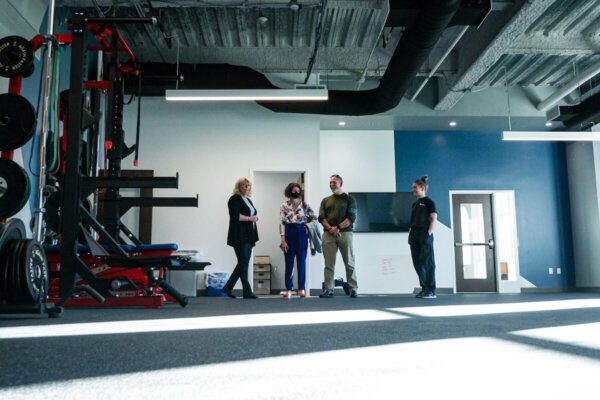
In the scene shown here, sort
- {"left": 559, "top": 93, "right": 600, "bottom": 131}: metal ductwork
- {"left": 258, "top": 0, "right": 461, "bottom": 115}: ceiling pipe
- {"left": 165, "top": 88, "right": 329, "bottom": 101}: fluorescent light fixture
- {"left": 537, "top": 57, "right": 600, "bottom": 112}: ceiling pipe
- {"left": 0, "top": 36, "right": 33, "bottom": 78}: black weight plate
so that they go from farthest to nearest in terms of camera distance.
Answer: {"left": 559, "top": 93, "right": 600, "bottom": 131}: metal ductwork
{"left": 537, "top": 57, "right": 600, "bottom": 112}: ceiling pipe
{"left": 165, "top": 88, "right": 329, "bottom": 101}: fluorescent light fixture
{"left": 258, "top": 0, "right": 461, "bottom": 115}: ceiling pipe
{"left": 0, "top": 36, "right": 33, "bottom": 78}: black weight plate

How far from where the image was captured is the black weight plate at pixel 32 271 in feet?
8.20

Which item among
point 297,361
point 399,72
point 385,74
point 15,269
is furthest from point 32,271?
point 385,74

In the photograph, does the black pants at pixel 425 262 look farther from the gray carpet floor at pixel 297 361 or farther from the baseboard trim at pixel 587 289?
the baseboard trim at pixel 587 289

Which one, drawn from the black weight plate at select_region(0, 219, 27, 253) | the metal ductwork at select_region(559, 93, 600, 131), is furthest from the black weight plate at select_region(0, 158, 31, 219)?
the metal ductwork at select_region(559, 93, 600, 131)

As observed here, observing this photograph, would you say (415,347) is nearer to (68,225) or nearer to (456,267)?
(68,225)

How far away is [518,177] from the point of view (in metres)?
8.93

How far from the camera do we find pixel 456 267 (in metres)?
8.74

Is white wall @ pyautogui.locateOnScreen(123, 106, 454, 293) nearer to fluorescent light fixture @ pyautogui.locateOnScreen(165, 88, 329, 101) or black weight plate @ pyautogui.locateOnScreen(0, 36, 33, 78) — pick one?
fluorescent light fixture @ pyautogui.locateOnScreen(165, 88, 329, 101)

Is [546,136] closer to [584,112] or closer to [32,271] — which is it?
[584,112]

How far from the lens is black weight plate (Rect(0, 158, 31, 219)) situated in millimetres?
2711

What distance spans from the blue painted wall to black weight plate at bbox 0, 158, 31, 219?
664 centimetres

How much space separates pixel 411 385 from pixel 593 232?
878cm

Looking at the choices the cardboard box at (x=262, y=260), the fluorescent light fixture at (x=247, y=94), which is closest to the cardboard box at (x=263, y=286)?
the cardboard box at (x=262, y=260)

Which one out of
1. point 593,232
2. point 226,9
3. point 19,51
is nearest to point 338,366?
point 19,51
